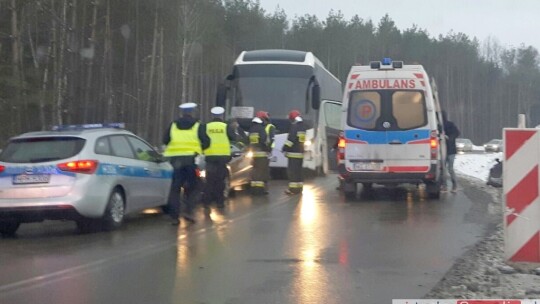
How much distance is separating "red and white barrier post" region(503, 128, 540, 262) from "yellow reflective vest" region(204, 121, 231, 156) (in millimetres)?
7266

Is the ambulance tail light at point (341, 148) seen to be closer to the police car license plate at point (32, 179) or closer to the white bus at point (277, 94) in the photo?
the police car license plate at point (32, 179)

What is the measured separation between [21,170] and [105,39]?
123 ft

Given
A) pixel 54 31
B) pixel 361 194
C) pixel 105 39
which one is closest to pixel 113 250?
pixel 361 194

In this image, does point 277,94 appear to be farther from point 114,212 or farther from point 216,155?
point 114,212

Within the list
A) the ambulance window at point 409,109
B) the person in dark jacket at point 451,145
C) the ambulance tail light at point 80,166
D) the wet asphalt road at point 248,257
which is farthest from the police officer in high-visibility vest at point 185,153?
the person in dark jacket at point 451,145

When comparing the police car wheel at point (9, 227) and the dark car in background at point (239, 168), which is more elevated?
the dark car in background at point (239, 168)

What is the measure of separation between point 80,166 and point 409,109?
285 inches

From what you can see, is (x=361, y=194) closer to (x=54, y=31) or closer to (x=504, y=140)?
(x=504, y=140)

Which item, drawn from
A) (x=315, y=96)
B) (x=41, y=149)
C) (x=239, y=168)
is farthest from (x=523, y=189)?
(x=315, y=96)

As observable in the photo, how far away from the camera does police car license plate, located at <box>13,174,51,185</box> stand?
12.0 metres

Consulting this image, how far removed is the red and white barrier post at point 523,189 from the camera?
339 inches

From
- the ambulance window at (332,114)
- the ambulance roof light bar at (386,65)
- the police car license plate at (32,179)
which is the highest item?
the ambulance roof light bar at (386,65)

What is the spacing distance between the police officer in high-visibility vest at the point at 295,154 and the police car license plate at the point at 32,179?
292 inches

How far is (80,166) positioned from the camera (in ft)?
40.0
